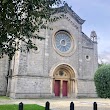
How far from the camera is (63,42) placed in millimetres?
32875

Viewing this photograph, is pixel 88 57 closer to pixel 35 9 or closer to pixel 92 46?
pixel 92 46

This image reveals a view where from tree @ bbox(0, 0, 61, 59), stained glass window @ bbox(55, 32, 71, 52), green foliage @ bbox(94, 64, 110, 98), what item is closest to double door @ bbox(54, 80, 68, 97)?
stained glass window @ bbox(55, 32, 71, 52)

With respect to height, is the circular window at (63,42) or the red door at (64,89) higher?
the circular window at (63,42)

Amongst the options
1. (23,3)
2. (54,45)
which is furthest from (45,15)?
(54,45)

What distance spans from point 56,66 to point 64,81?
11.9ft

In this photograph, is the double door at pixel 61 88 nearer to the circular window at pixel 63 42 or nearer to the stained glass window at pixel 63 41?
the circular window at pixel 63 42

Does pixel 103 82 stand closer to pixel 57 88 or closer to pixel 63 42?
pixel 57 88

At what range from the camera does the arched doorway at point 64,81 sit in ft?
102

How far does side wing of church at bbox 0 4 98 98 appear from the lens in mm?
27531

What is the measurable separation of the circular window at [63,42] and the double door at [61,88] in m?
4.91

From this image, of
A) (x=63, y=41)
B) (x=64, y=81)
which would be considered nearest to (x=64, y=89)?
(x=64, y=81)

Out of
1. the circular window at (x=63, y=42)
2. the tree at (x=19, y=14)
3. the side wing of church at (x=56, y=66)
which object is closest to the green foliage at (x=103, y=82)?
the tree at (x=19, y=14)

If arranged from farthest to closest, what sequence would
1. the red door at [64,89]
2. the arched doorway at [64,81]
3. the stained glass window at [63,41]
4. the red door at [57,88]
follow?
the stained glass window at [63,41] < the red door at [64,89] < the arched doorway at [64,81] < the red door at [57,88]

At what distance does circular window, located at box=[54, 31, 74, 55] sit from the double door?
16.1 feet
